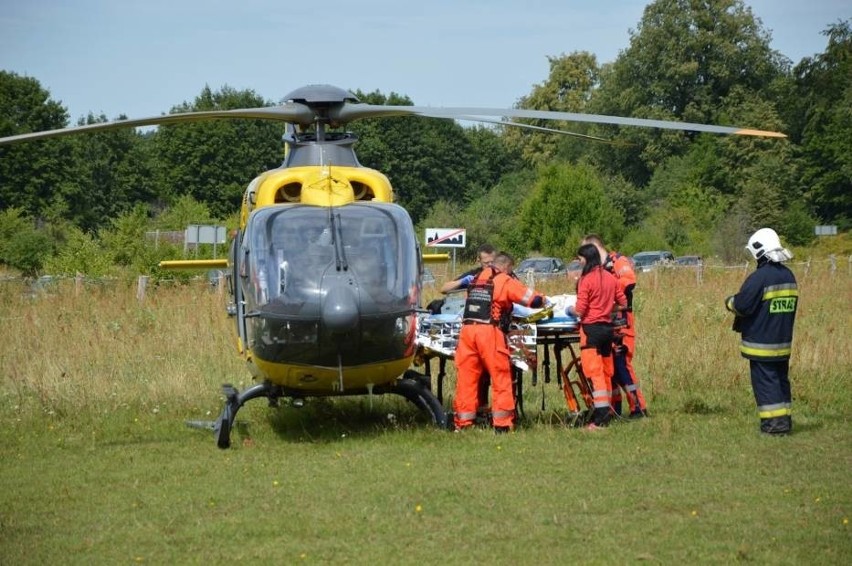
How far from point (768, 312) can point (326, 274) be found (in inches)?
168

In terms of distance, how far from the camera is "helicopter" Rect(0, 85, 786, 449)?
11.0 metres

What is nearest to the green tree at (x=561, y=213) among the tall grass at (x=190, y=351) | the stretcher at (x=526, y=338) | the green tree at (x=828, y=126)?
the green tree at (x=828, y=126)

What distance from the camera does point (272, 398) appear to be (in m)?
12.3

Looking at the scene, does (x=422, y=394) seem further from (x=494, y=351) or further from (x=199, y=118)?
(x=199, y=118)

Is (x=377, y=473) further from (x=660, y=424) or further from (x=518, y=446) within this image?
(x=660, y=424)

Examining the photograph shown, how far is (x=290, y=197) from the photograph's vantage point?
1273cm

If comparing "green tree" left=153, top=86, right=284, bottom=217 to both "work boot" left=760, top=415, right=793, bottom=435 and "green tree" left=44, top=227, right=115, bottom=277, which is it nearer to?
"green tree" left=44, top=227, right=115, bottom=277

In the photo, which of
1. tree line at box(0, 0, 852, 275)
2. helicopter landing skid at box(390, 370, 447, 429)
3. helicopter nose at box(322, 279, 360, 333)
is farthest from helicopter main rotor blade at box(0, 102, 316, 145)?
tree line at box(0, 0, 852, 275)

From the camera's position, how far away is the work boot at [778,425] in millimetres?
11578

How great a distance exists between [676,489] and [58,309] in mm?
14690

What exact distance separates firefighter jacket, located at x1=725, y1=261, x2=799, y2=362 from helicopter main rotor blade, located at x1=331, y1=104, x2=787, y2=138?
4.82ft

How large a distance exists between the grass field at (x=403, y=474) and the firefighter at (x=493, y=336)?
382mm

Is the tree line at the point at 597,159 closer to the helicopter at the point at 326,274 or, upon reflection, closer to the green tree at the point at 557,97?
the green tree at the point at 557,97

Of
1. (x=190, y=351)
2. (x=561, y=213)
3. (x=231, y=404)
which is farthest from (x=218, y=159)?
(x=231, y=404)
